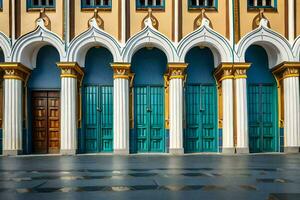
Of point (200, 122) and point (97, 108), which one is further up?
point (97, 108)

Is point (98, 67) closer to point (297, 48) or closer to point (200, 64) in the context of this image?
point (200, 64)

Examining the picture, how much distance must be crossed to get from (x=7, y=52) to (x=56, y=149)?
4.82 metres

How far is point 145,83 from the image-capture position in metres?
22.7

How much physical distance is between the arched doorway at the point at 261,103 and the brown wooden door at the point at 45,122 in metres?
8.77

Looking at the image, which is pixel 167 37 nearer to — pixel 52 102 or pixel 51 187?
pixel 52 102

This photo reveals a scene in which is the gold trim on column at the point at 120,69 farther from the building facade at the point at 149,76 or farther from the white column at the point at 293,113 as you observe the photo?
the white column at the point at 293,113

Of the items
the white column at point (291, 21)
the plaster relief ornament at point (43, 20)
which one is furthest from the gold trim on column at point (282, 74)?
the plaster relief ornament at point (43, 20)

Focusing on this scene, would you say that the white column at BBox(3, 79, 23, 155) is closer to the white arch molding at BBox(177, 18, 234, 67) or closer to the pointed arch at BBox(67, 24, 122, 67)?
the pointed arch at BBox(67, 24, 122, 67)

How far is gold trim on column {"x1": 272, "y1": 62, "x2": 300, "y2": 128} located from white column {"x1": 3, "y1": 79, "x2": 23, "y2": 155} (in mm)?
11404

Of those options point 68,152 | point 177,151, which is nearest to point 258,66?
point 177,151

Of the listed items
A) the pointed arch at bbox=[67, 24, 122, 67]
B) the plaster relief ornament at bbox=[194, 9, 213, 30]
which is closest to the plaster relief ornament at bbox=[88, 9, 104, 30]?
the pointed arch at bbox=[67, 24, 122, 67]

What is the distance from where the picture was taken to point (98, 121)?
22484mm

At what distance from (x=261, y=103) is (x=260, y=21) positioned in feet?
12.4

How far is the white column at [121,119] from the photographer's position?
68.6 feet
